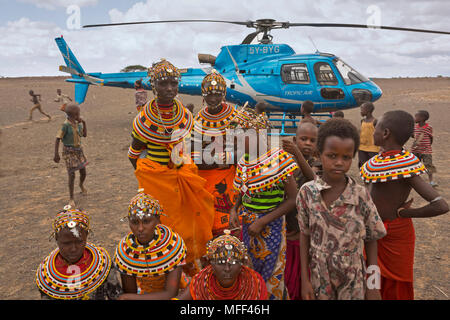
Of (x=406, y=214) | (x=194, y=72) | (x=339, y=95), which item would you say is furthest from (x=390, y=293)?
(x=194, y=72)

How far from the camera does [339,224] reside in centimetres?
200

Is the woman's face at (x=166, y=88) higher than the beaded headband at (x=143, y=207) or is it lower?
higher

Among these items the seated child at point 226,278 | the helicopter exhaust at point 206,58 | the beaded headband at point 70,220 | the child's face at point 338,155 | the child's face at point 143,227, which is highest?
the helicopter exhaust at point 206,58

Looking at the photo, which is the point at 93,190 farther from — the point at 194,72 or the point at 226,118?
the point at 194,72

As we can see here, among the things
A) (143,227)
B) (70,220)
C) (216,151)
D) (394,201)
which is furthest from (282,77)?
(70,220)

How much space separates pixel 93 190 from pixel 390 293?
19.8ft

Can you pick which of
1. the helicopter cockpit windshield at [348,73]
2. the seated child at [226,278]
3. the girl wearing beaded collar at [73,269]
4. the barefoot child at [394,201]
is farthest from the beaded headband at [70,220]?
the helicopter cockpit windshield at [348,73]

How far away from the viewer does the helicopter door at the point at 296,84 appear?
424 inches

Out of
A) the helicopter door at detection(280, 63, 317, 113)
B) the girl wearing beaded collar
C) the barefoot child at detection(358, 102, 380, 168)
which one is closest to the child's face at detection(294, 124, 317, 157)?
the girl wearing beaded collar

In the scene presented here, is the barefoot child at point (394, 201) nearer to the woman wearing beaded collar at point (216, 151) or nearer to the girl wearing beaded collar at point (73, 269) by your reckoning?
the woman wearing beaded collar at point (216, 151)

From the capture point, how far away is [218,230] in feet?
11.9

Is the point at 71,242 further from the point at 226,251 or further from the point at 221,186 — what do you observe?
the point at 221,186

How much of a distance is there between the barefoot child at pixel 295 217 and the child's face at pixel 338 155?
0.56m

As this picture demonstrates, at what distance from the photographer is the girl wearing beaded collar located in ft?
7.11
